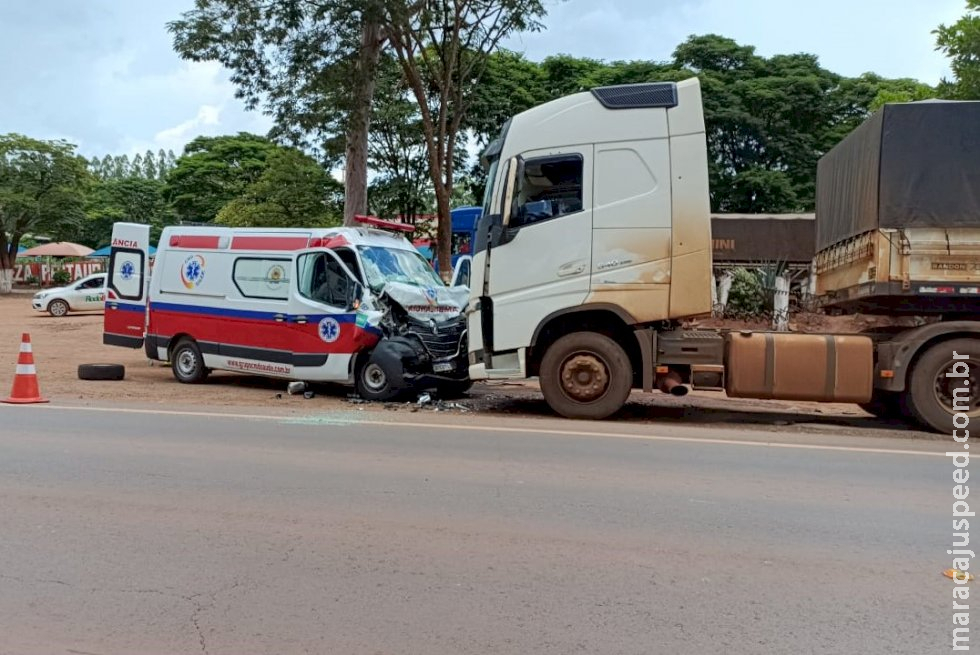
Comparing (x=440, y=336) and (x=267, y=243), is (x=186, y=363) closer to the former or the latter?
(x=267, y=243)

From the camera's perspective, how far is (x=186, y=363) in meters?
12.5

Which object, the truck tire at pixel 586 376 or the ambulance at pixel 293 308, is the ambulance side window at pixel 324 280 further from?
the truck tire at pixel 586 376

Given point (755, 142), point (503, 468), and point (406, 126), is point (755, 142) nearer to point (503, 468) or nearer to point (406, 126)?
point (406, 126)

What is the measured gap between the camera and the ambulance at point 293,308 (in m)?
10.5

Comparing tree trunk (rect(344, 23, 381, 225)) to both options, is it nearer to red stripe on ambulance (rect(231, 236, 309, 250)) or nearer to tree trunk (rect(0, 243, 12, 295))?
red stripe on ambulance (rect(231, 236, 309, 250))

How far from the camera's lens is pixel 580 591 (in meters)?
3.84

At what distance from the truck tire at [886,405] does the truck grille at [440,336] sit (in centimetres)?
544

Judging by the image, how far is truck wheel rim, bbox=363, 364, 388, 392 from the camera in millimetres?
10305

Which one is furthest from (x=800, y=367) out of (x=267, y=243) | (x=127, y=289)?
(x=127, y=289)

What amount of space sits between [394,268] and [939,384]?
7.48 meters

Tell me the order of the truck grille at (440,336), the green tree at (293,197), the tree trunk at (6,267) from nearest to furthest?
the truck grille at (440,336), the green tree at (293,197), the tree trunk at (6,267)

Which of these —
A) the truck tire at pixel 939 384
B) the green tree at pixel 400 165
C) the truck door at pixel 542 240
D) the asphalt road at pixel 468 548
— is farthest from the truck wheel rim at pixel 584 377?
the green tree at pixel 400 165

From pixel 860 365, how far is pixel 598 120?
4.13 m

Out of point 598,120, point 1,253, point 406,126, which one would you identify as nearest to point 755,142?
point 406,126
